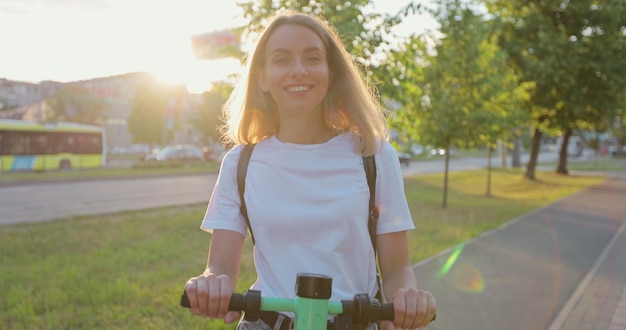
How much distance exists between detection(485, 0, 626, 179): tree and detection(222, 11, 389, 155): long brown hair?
22284 mm

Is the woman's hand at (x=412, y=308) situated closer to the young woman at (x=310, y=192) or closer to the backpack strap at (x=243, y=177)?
the young woman at (x=310, y=192)

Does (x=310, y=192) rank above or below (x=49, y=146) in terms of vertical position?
above

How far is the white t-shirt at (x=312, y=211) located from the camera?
192cm

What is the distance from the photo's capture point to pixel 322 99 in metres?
2.17

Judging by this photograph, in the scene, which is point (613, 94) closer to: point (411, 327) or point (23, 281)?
point (23, 281)

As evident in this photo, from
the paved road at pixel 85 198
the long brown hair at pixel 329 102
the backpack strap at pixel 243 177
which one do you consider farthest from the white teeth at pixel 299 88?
the paved road at pixel 85 198

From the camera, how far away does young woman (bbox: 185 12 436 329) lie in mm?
1917

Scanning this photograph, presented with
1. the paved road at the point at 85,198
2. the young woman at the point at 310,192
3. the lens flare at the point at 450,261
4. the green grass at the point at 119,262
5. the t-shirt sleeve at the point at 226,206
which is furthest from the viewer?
the paved road at the point at 85,198

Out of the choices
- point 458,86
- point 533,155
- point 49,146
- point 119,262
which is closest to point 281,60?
point 119,262

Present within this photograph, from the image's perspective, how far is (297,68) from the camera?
2057mm

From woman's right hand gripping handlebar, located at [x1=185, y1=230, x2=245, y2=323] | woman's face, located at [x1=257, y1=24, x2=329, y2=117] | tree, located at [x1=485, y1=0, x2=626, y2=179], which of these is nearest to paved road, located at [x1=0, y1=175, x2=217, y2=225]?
woman's face, located at [x1=257, y1=24, x2=329, y2=117]

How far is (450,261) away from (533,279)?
1172mm

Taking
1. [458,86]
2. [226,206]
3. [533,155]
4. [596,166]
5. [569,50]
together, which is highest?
[569,50]

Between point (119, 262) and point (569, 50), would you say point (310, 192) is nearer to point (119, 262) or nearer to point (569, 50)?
point (119, 262)
